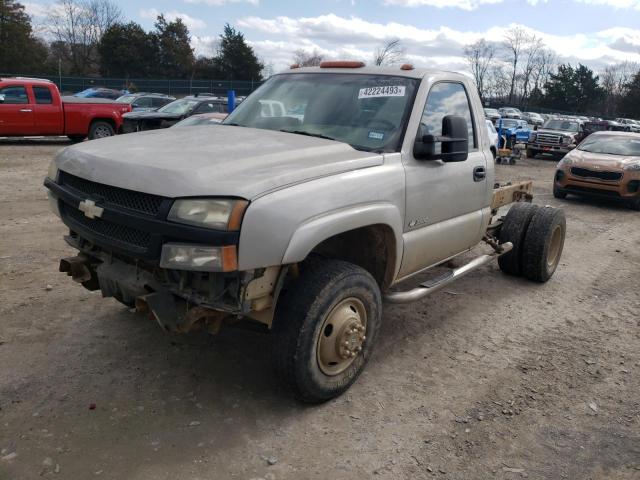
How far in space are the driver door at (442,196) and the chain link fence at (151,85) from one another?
3847 centimetres

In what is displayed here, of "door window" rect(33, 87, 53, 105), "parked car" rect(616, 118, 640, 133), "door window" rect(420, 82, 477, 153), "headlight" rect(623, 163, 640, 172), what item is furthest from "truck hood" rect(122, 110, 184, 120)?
"parked car" rect(616, 118, 640, 133)

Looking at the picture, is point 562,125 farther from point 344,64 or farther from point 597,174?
point 344,64

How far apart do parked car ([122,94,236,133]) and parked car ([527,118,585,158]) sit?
12.6 m

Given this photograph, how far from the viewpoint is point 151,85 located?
4734 cm

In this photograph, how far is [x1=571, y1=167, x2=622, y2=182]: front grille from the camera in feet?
38.4

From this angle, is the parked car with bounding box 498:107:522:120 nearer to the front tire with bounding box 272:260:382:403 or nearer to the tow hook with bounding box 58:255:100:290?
the front tire with bounding box 272:260:382:403

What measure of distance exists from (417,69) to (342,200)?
1599mm

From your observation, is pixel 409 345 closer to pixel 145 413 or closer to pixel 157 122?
pixel 145 413

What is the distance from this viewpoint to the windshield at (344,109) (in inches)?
153

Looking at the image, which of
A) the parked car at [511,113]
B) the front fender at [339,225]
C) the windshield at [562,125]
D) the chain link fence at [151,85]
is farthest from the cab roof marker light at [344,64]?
the chain link fence at [151,85]

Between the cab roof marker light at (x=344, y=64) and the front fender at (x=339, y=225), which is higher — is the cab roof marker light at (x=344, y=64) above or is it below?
above

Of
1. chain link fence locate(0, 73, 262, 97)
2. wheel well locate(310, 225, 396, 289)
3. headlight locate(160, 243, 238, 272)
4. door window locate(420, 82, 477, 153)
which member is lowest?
wheel well locate(310, 225, 396, 289)

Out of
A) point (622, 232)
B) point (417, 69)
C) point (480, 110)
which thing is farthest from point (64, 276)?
point (622, 232)

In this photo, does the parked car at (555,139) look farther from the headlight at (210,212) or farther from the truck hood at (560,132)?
the headlight at (210,212)
